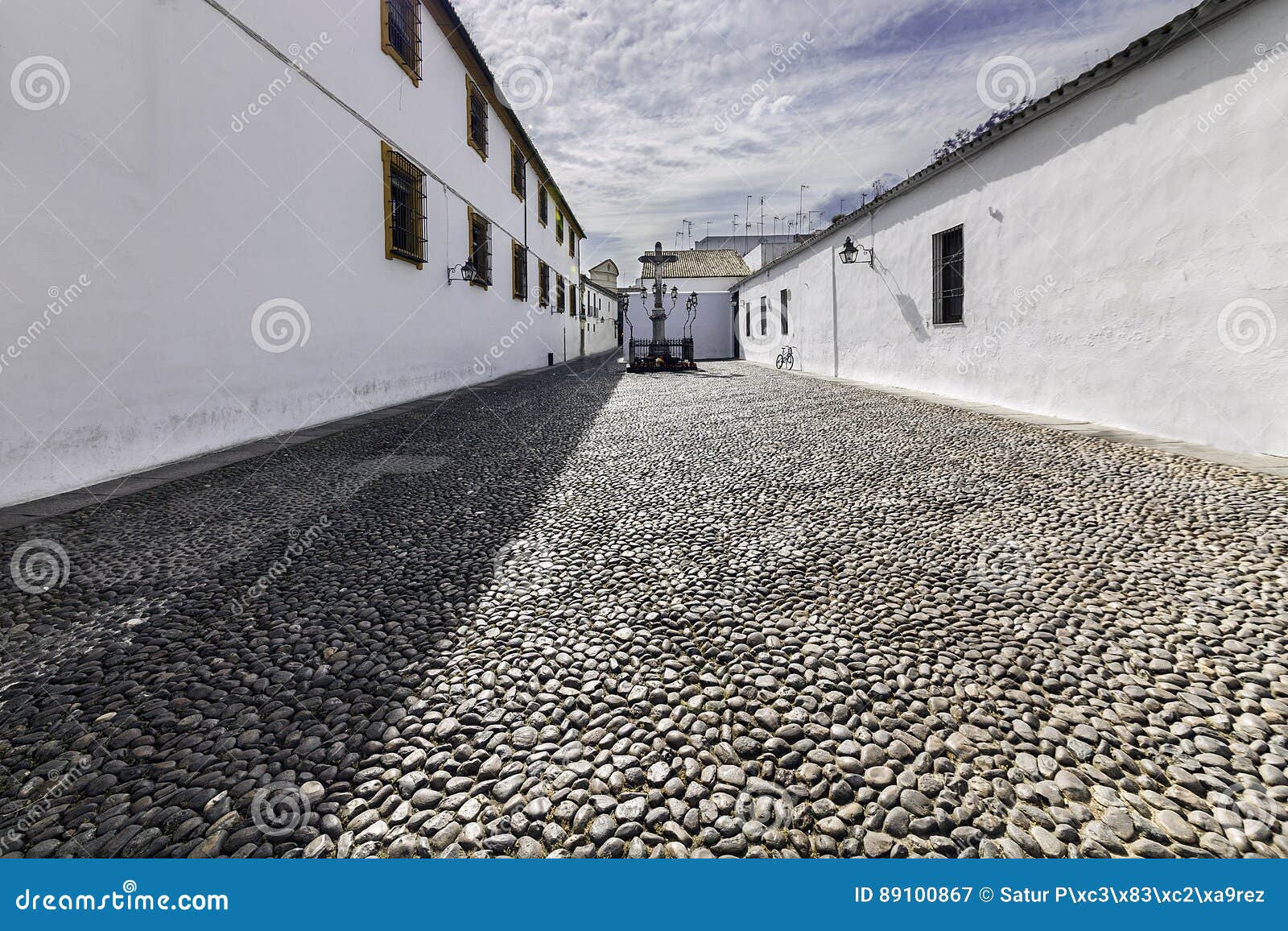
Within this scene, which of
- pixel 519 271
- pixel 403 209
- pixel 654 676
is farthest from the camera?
pixel 519 271

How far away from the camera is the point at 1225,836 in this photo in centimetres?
129

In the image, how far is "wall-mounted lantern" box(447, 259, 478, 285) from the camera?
1073 centimetres

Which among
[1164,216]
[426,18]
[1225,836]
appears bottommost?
[1225,836]

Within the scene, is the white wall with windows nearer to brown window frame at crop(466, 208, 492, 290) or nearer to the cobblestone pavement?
brown window frame at crop(466, 208, 492, 290)

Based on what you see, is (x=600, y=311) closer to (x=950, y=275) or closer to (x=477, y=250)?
(x=477, y=250)

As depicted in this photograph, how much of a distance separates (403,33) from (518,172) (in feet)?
24.8

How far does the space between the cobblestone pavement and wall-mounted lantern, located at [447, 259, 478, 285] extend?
25.0 feet

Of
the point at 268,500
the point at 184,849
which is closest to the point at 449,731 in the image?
the point at 184,849

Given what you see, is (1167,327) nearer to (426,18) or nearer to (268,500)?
(268,500)

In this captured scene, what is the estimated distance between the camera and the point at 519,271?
16.1m

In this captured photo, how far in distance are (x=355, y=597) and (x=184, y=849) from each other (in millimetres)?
1260

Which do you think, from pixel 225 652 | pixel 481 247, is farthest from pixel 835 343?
pixel 225 652

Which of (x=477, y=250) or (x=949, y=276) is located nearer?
(x=949, y=276)

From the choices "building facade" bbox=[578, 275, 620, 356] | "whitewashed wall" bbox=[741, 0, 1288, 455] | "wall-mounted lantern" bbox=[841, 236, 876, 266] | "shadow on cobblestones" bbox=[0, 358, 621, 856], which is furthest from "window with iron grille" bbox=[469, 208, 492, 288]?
"building facade" bbox=[578, 275, 620, 356]
